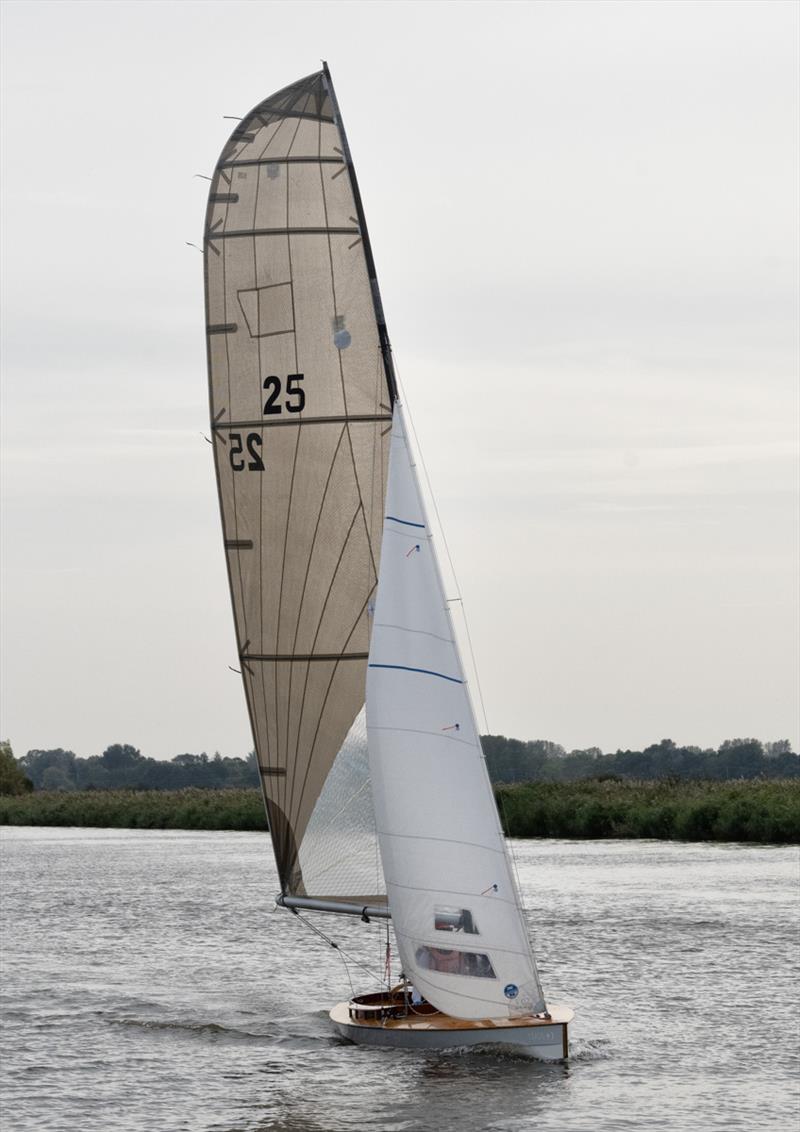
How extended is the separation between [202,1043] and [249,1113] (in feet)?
18.1

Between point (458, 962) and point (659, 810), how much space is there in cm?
4431

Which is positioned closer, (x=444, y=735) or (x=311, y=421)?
(x=444, y=735)

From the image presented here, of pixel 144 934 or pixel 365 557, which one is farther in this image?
pixel 144 934

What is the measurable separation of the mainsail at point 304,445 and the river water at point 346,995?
112 inches

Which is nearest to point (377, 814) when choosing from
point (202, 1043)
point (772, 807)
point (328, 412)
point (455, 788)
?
point (455, 788)

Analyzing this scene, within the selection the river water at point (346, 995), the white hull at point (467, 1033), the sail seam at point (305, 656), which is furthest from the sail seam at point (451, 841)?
the river water at point (346, 995)

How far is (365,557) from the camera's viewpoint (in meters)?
21.1

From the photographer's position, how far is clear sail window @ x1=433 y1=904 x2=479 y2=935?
1958 centimetres

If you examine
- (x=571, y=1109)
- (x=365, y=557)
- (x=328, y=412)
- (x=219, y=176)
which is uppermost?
(x=219, y=176)

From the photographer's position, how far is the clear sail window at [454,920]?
19.6 metres

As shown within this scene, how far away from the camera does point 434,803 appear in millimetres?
19672

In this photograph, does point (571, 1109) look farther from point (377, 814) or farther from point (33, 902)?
point (33, 902)

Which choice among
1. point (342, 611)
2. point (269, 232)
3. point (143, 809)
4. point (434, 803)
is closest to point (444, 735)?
point (434, 803)

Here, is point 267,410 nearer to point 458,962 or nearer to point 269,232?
point 269,232
